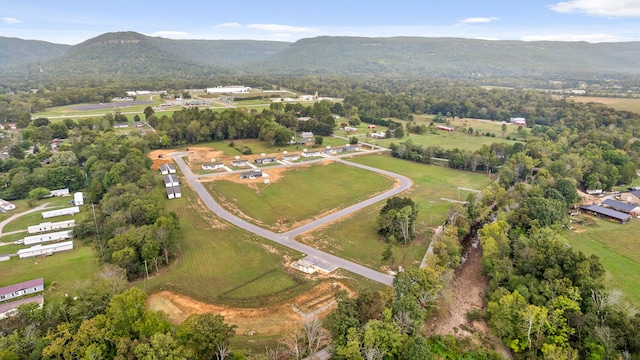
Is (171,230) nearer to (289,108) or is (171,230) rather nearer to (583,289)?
(583,289)

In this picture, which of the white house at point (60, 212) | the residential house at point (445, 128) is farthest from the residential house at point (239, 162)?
the residential house at point (445, 128)

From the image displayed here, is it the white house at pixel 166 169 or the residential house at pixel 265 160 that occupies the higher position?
the white house at pixel 166 169

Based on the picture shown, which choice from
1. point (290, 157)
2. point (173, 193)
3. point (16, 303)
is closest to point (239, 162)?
point (290, 157)

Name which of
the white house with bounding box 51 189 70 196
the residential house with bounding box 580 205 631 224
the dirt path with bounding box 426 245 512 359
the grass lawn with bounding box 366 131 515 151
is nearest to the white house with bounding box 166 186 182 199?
the white house with bounding box 51 189 70 196

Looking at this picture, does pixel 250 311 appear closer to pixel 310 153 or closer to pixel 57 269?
pixel 57 269

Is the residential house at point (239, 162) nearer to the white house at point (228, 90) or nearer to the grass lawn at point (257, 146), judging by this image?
the grass lawn at point (257, 146)

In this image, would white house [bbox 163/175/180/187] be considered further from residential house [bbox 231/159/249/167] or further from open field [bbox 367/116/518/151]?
open field [bbox 367/116/518/151]
